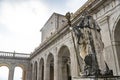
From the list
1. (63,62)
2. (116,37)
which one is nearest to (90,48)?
(116,37)

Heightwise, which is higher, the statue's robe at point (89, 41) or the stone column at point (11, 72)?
the statue's robe at point (89, 41)

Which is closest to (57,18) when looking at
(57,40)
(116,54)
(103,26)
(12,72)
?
(57,40)

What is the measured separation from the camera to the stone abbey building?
982 cm

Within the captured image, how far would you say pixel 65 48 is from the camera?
16.9 metres

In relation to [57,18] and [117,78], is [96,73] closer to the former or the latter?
[117,78]

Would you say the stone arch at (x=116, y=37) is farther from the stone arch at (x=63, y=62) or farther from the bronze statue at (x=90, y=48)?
the stone arch at (x=63, y=62)

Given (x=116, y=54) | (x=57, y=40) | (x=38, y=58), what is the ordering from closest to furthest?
(x=116, y=54) → (x=57, y=40) → (x=38, y=58)

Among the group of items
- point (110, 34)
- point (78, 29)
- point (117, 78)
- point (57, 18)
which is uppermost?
point (57, 18)

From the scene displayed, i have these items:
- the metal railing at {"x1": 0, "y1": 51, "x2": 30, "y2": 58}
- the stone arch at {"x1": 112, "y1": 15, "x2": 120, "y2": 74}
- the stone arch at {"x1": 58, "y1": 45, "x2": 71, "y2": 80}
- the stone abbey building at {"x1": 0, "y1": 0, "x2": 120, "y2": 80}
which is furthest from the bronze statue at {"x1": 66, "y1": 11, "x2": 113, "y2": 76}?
the metal railing at {"x1": 0, "y1": 51, "x2": 30, "y2": 58}

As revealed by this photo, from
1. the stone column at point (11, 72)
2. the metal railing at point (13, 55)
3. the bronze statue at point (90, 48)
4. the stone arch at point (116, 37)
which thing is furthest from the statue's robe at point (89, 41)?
the metal railing at point (13, 55)

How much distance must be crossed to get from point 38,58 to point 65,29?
28.3ft

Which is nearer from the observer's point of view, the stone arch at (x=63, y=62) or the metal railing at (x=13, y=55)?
the stone arch at (x=63, y=62)

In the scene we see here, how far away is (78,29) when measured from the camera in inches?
227

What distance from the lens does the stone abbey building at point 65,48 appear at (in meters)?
9.82
